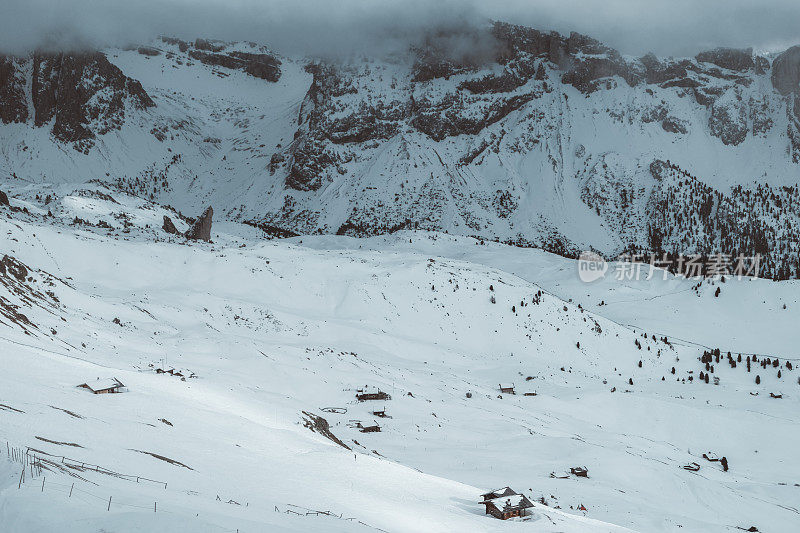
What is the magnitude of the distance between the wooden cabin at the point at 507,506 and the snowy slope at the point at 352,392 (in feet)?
2.52

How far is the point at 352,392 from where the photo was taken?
126 ft

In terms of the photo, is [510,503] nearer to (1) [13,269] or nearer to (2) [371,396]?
(2) [371,396]

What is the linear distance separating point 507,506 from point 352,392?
69.8ft

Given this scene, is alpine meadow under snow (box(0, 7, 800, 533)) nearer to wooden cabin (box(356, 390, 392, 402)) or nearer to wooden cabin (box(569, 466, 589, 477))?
wooden cabin (box(569, 466, 589, 477))

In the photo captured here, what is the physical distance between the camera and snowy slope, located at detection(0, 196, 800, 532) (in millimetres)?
12852

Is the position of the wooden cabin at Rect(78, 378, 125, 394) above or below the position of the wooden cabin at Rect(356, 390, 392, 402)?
above

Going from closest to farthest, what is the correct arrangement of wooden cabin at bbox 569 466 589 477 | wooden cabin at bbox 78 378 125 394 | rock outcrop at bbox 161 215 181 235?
1. wooden cabin at bbox 78 378 125 394
2. wooden cabin at bbox 569 466 589 477
3. rock outcrop at bbox 161 215 181 235

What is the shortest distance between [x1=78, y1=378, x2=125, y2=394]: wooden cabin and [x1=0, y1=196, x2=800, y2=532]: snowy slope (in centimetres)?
43

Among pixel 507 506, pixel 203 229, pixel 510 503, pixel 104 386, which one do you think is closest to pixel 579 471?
pixel 510 503

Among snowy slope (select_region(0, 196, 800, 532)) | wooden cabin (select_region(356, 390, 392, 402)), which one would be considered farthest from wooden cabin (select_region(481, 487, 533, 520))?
wooden cabin (select_region(356, 390, 392, 402))

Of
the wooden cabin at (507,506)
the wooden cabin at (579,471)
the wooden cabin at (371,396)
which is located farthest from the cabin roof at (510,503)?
the wooden cabin at (371,396)

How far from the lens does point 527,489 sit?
26781 millimetres

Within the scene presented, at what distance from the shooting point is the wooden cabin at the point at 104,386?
61.3ft

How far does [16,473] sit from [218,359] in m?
28.6
